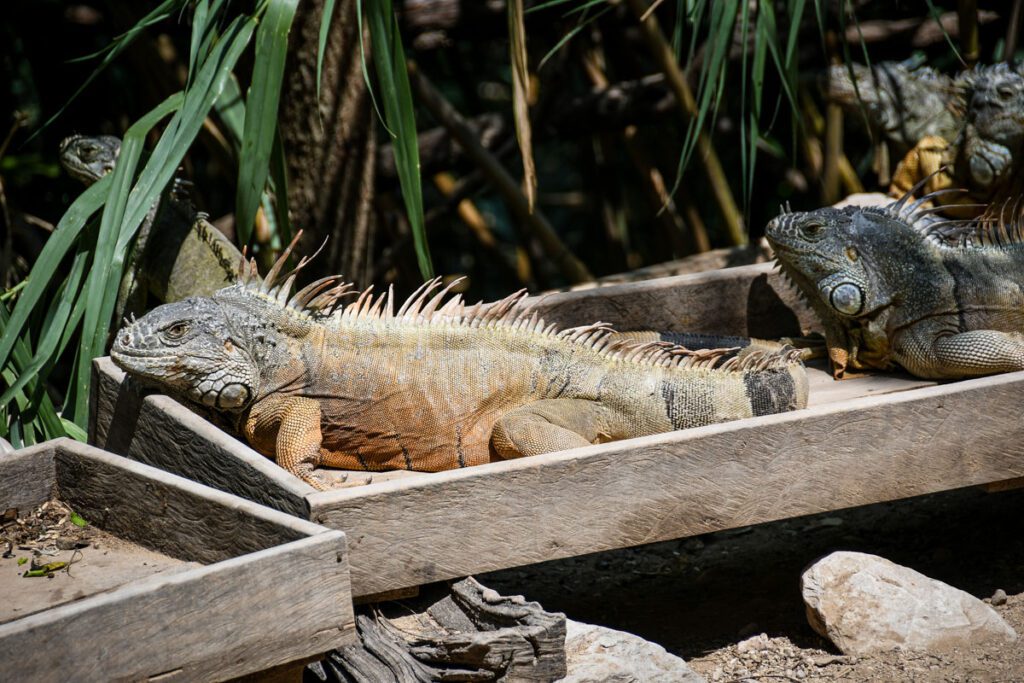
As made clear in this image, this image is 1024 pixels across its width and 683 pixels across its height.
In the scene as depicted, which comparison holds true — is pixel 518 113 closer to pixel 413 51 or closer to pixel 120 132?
pixel 413 51

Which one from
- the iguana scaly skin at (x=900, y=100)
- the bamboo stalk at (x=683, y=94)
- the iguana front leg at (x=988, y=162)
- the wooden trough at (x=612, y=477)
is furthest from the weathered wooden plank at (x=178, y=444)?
the iguana scaly skin at (x=900, y=100)

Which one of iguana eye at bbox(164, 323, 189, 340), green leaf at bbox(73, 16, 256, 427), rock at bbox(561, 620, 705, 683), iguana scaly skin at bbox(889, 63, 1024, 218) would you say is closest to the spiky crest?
iguana eye at bbox(164, 323, 189, 340)

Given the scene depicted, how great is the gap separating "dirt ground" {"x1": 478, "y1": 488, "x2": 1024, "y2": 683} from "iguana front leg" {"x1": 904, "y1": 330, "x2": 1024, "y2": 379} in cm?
67

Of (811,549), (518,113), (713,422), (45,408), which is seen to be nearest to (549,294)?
(518,113)

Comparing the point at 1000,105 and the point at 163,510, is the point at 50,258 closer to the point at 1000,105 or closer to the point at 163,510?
the point at 163,510

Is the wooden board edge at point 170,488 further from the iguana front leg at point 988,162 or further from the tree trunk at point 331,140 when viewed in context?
the iguana front leg at point 988,162

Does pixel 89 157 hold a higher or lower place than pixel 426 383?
higher

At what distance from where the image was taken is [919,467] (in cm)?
343

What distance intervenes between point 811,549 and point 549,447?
4.96 feet

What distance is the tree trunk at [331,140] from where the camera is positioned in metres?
4.68

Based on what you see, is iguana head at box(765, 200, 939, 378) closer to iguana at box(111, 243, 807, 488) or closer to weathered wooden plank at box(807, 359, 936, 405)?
weathered wooden plank at box(807, 359, 936, 405)

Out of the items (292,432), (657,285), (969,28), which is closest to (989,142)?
(969,28)

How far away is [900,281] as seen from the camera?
406 cm

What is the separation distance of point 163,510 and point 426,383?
901 millimetres
